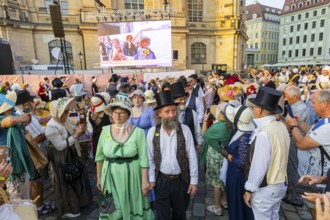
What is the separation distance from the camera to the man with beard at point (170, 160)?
2666 millimetres

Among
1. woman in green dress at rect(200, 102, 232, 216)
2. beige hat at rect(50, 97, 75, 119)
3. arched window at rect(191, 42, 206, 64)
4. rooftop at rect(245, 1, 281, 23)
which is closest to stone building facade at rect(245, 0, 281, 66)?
rooftop at rect(245, 1, 281, 23)

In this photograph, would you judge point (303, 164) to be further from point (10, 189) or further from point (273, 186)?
point (10, 189)

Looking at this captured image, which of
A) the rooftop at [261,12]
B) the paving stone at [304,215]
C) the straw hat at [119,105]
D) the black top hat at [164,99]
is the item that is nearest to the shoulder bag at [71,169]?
the straw hat at [119,105]

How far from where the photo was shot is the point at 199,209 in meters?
3.90

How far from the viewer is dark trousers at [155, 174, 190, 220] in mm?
2701

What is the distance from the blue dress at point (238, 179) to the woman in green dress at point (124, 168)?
47.7 inches

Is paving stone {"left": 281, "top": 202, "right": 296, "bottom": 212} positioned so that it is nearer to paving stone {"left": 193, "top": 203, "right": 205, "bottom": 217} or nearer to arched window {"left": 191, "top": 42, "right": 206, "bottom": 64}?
paving stone {"left": 193, "top": 203, "right": 205, "bottom": 217}

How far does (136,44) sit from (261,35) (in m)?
71.2

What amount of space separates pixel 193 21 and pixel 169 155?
32.1 meters

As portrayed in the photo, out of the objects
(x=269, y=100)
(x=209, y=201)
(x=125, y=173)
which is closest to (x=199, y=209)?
(x=209, y=201)

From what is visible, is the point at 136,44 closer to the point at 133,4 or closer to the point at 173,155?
the point at 133,4

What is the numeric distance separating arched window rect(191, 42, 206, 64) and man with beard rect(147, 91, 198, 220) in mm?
29714

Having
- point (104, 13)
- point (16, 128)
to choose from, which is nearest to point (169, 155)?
point (16, 128)

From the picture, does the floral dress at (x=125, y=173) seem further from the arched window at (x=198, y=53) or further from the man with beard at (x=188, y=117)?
the arched window at (x=198, y=53)
